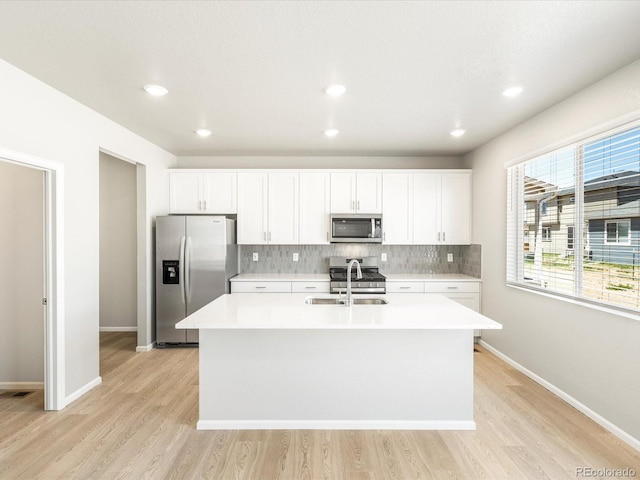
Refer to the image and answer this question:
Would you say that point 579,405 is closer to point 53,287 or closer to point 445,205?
point 445,205

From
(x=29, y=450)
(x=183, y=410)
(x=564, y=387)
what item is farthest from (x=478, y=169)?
(x=29, y=450)

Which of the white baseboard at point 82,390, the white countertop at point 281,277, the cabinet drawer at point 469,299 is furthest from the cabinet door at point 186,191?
the cabinet drawer at point 469,299

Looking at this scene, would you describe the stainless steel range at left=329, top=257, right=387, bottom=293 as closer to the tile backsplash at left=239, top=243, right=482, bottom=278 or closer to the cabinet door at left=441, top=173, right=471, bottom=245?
the tile backsplash at left=239, top=243, right=482, bottom=278

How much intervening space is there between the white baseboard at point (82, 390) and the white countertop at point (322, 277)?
6.02 ft

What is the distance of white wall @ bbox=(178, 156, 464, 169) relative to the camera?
5449 millimetres

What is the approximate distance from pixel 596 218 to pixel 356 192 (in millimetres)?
2794

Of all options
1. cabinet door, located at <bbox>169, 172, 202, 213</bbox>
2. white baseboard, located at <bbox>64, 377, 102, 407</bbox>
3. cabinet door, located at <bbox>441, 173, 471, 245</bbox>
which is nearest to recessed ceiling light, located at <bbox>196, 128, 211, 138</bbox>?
cabinet door, located at <bbox>169, 172, 202, 213</bbox>

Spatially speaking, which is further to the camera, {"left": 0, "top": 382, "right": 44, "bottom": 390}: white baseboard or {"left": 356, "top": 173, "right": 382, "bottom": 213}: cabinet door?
{"left": 356, "top": 173, "right": 382, "bottom": 213}: cabinet door

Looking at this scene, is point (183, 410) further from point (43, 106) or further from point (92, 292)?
point (43, 106)

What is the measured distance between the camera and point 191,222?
4.65 metres

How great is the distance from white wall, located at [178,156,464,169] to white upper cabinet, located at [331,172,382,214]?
381 millimetres

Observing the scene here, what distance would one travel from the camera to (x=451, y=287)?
4.86 metres

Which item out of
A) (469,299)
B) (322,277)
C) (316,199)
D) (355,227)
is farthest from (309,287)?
(469,299)

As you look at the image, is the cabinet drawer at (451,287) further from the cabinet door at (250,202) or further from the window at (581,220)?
the cabinet door at (250,202)
